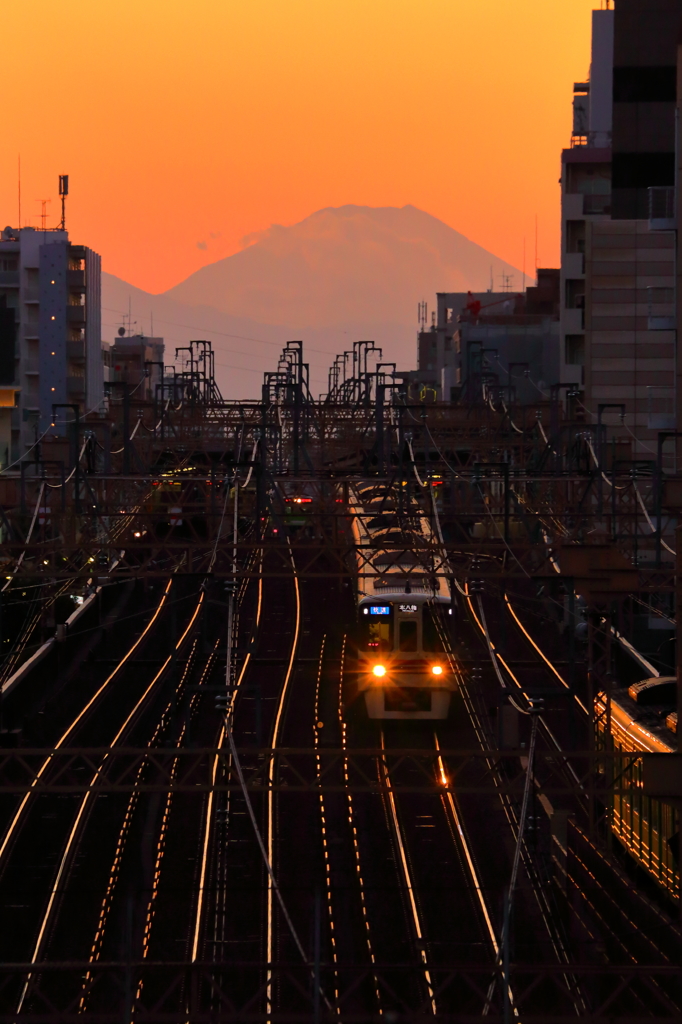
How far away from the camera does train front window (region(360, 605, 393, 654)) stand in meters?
20.5

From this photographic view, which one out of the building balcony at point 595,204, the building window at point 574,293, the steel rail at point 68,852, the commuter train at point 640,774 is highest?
the building balcony at point 595,204

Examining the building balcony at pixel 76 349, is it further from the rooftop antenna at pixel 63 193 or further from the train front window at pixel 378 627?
the train front window at pixel 378 627

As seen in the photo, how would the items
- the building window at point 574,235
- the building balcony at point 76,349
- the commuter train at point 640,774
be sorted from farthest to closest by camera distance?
the building balcony at point 76,349, the building window at point 574,235, the commuter train at point 640,774

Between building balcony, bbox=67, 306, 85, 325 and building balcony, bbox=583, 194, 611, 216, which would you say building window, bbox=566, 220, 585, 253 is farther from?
building balcony, bbox=67, 306, 85, 325

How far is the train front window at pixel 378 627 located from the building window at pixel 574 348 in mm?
26007

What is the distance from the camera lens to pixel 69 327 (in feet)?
184

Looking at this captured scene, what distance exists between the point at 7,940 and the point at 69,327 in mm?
45445

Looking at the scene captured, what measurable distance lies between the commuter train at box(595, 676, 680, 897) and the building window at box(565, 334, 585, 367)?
101 feet

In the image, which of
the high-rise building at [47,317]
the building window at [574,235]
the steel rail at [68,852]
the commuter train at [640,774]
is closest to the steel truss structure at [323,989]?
the steel rail at [68,852]

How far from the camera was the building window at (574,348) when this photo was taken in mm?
45094

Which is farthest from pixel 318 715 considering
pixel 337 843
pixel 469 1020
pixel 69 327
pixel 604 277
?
pixel 69 327

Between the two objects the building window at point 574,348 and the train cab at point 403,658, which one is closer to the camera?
the train cab at point 403,658

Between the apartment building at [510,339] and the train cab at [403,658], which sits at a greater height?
the apartment building at [510,339]

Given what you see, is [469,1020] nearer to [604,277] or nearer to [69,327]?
[604,277]
